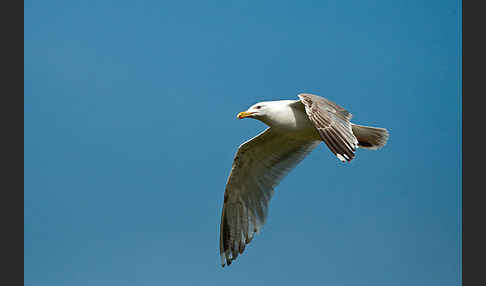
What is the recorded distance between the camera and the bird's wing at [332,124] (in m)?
3.30

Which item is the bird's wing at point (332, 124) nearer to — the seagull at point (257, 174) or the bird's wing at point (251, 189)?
the seagull at point (257, 174)

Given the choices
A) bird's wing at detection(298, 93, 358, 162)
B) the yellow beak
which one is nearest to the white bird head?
the yellow beak

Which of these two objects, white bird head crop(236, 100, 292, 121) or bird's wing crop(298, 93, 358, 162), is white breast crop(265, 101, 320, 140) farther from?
bird's wing crop(298, 93, 358, 162)

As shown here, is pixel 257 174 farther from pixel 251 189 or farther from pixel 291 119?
pixel 291 119

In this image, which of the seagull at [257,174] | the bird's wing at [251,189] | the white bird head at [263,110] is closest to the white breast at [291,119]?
the white bird head at [263,110]

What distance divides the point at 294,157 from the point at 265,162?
23 cm

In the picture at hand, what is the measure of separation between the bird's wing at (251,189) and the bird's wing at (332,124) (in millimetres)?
895

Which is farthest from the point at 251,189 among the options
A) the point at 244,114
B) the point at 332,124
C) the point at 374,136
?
the point at 332,124

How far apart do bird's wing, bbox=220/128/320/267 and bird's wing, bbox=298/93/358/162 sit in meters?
0.89

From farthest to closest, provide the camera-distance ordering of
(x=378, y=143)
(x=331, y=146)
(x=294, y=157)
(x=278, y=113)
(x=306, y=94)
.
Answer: (x=294, y=157)
(x=378, y=143)
(x=278, y=113)
(x=306, y=94)
(x=331, y=146)

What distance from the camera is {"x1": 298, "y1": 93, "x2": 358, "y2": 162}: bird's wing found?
3.30m

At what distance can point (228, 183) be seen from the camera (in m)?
4.65

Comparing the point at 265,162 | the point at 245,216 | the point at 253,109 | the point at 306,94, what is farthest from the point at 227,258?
the point at 306,94

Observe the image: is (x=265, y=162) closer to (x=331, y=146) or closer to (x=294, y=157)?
(x=294, y=157)
